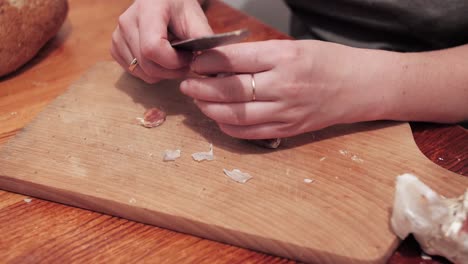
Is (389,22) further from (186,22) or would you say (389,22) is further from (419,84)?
(186,22)

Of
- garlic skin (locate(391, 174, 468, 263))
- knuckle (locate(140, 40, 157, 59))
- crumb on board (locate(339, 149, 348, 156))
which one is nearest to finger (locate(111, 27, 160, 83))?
knuckle (locate(140, 40, 157, 59))

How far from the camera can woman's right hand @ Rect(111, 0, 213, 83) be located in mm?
774

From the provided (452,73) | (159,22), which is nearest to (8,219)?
(159,22)

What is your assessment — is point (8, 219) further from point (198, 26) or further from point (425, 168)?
point (425, 168)

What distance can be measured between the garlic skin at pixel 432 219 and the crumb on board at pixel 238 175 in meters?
0.22

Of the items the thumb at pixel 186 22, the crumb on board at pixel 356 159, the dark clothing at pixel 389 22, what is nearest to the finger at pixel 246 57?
the thumb at pixel 186 22

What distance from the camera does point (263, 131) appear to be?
763 mm

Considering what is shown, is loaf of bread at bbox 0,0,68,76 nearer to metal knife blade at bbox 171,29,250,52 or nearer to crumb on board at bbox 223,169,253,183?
metal knife blade at bbox 171,29,250,52

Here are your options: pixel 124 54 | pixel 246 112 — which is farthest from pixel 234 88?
pixel 124 54

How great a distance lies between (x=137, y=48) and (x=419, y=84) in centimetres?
49

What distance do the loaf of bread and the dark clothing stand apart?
0.56 metres

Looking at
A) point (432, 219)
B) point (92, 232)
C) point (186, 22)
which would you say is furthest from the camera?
point (186, 22)

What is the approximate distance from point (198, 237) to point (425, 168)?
37 centimetres

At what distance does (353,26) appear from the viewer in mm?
1030
